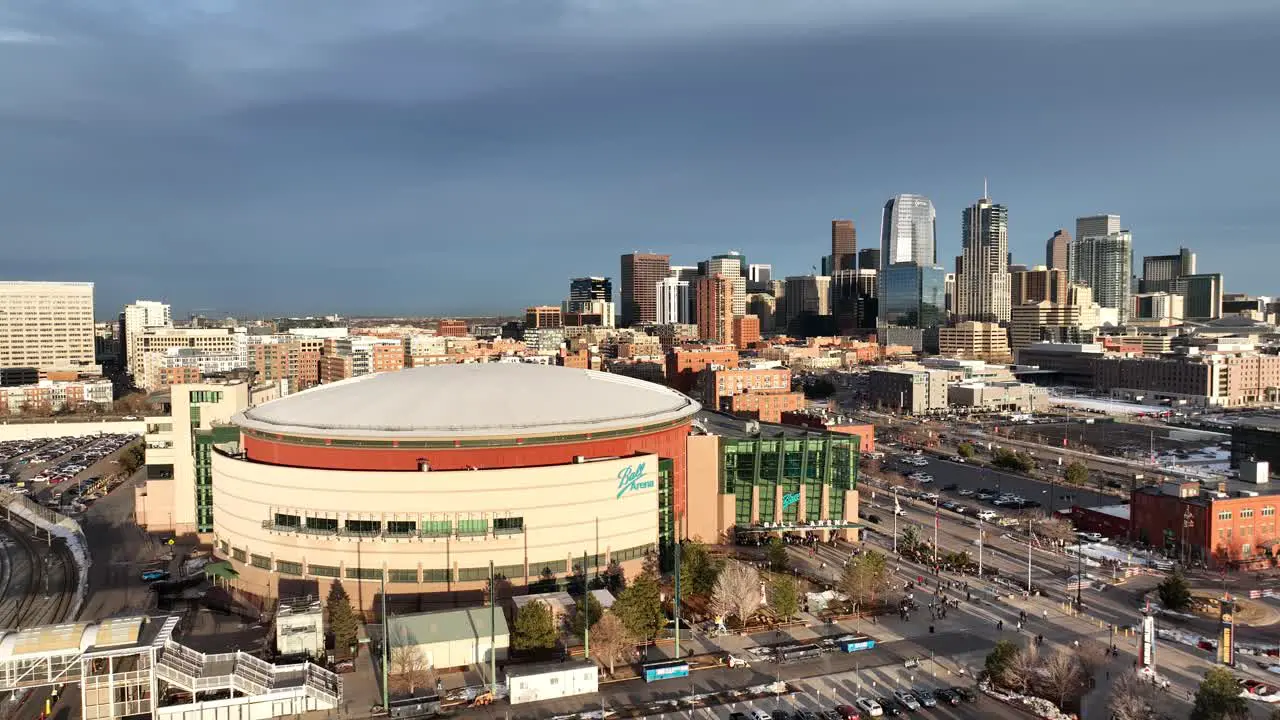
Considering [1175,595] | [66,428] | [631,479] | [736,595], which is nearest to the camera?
[736,595]

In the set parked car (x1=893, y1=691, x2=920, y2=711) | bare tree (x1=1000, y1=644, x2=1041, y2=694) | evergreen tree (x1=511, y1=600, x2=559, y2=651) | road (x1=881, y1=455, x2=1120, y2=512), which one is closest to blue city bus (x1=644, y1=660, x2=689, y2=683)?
evergreen tree (x1=511, y1=600, x2=559, y2=651)

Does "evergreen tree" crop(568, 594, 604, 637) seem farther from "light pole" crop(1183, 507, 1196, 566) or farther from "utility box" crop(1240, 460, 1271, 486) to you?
"utility box" crop(1240, 460, 1271, 486)

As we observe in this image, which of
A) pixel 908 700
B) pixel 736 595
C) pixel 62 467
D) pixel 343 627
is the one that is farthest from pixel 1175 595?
pixel 62 467

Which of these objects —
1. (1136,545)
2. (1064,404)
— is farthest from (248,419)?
Result: (1064,404)

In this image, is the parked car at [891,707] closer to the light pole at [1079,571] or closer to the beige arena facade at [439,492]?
the light pole at [1079,571]

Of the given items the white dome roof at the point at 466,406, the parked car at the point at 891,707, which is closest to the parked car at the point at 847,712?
the parked car at the point at 891,707

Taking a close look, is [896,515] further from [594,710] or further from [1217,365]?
[1217,365]

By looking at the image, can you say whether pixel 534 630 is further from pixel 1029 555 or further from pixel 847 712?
pixel 1029 555
